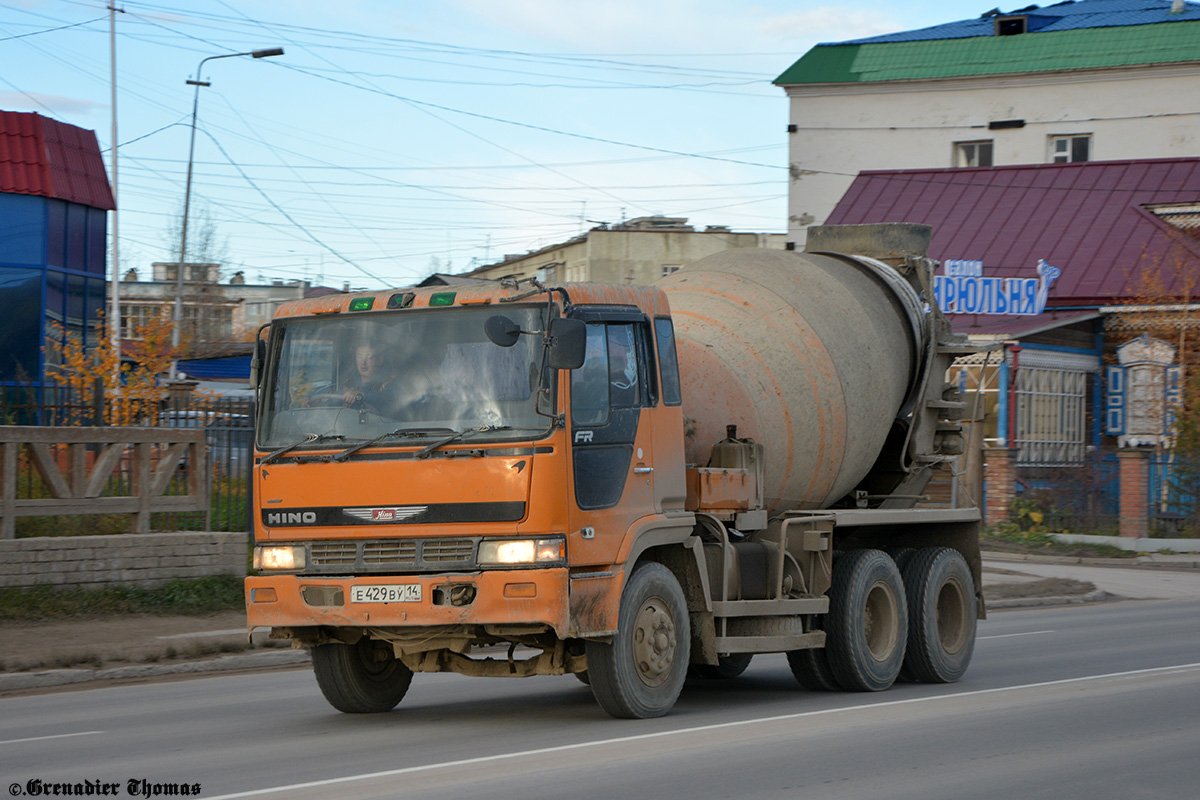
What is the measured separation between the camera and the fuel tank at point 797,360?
34.3 ft

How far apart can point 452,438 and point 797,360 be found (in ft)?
11.4

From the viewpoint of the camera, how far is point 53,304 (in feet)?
81.8

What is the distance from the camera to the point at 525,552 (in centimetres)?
838

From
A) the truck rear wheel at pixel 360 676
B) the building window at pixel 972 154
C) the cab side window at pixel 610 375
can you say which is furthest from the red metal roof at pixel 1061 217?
the truck rear wheel at pixel 360 676

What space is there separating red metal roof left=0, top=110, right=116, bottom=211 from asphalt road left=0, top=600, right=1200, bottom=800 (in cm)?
1414

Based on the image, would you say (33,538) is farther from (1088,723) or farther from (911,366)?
(1088,723)

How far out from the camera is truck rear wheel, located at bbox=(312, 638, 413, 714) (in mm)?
9758

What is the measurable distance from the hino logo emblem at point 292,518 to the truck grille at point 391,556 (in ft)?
0.50

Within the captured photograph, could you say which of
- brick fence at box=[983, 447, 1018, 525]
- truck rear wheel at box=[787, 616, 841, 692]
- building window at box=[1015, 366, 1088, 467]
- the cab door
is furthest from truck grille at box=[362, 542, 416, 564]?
building window at box=[1015, 366, 1088, 467]

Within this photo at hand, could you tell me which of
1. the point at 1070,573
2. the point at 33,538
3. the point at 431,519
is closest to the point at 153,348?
the point at 33,538

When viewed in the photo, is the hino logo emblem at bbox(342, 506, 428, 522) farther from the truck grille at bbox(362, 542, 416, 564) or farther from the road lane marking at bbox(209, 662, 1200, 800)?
the road lane marking at bbox(209, 662, 1200, 800)

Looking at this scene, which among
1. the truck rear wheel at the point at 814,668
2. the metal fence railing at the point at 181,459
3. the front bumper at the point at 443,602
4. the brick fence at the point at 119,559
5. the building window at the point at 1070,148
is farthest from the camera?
the building window at the point at 1070,148

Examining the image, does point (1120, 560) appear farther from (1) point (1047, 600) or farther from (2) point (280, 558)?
(2) point (280, 558)

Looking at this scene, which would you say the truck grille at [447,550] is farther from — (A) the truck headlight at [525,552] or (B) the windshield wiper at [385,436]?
(B) the windshield wiper at [385,436]
